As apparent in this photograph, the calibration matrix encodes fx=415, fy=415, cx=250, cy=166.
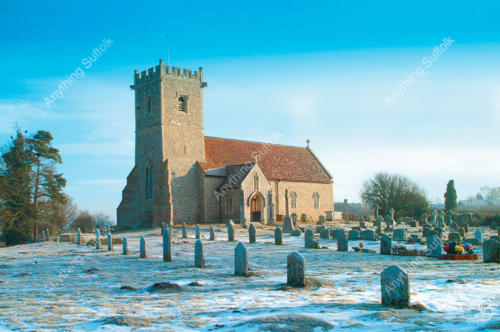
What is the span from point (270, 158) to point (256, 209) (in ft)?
21.9

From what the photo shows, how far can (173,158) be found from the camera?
118 feet

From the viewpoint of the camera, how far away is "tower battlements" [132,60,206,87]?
119ft

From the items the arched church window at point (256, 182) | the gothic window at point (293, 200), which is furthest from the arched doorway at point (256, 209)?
the gothic window at point (293, 200)

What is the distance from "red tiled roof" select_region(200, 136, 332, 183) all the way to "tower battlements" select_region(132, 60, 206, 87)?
6.26 meters

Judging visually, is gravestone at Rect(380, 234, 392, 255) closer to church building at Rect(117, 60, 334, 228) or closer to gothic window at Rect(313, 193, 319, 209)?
church building at Rect(117, 60, 334, 228)

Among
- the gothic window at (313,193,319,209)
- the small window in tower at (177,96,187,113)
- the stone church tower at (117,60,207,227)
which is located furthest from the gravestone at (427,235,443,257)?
the gothic window at (313,193,319,209)

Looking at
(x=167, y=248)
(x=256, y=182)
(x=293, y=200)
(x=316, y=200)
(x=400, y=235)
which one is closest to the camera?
(x=167, y=248)

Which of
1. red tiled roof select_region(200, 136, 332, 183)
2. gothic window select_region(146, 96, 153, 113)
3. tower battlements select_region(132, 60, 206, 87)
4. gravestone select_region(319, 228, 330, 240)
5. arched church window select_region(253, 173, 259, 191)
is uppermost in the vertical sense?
tower battlements select_region(132, 60, 206, 87)

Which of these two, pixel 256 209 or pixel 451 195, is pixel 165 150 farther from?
pixel 451 195

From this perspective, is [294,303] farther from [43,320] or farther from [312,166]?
[312,166]

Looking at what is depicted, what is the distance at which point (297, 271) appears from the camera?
9.24m

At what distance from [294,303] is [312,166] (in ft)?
130

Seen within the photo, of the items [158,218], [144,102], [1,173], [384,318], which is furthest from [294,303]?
[1,173]

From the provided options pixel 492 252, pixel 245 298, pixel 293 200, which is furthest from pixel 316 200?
pixel 245 298
